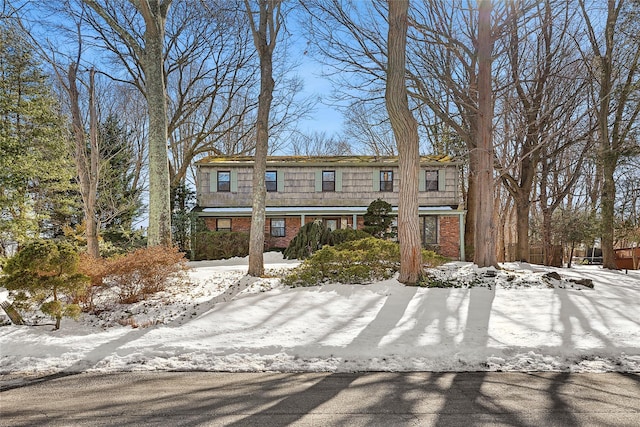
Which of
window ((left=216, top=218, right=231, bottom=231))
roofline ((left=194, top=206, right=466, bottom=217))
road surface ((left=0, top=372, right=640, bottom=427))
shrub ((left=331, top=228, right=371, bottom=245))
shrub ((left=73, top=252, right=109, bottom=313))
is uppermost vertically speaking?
roofline ((left=194, top=206, right=466, bottom=217))

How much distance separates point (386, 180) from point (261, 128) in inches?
499

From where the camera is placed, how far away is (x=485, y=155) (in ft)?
45.1

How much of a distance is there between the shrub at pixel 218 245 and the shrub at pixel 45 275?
13237mm

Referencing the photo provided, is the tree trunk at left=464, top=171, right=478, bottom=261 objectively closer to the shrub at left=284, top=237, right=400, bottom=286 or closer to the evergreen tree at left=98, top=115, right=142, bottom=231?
the shrub at left=284, top=237, right=400, bottom=286

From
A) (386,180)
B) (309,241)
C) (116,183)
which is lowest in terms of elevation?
(309,241)

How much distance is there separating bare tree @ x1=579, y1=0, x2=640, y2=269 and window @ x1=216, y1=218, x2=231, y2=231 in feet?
54.6

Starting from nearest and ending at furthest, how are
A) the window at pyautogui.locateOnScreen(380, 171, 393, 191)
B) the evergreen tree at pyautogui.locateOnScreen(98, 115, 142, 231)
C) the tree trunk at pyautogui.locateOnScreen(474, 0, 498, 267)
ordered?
the tree trunk at pyautogui.locateOnScreen(474, 0, 498, 267) < the evergreen tree at pyautogui.locateOnScreen(98, 115, 142, 231) < the window at pyautogui.locateOnScreen(380, 171, 393, 191)

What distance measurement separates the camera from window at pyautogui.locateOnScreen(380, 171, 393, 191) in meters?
22.8

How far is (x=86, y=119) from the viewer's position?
1906 cm

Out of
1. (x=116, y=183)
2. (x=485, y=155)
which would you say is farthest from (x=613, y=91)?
(x=116, y=183)

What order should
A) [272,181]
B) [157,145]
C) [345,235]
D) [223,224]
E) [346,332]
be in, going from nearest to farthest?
[346,332]
[157,145]
[345,235]
[223,224]
[272,181]

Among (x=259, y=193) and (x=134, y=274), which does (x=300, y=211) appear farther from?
(x=134, y=274)

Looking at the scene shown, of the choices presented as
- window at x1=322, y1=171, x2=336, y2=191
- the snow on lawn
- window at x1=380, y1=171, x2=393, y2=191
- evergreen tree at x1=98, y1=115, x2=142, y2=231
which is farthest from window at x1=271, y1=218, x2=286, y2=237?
the snow on lawn

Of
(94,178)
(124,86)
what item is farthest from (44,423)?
(124,86)
